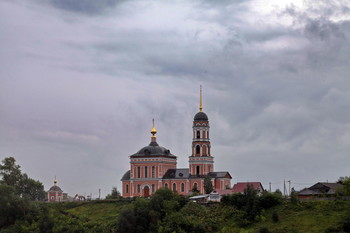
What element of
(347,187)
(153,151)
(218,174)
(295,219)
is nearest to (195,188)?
(218,174)

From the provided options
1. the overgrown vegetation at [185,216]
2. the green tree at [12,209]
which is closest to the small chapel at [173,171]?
the overgrown vegetation at [185,216]

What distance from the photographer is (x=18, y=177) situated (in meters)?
115

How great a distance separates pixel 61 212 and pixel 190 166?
71.6 ft

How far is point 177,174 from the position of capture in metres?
109

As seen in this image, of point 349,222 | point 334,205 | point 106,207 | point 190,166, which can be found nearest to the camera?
point 349,222

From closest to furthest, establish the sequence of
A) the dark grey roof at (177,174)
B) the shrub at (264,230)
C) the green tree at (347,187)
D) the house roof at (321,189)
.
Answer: the shrub at (264,230), the green tree at (347,187), the house roof at (321,189), the dark grey roof at (177,174)

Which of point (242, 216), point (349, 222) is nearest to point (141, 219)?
point (242, 216)

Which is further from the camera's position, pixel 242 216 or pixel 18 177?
pixel 18 177

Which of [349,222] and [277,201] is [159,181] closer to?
[277,201]

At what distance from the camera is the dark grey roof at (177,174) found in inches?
4267

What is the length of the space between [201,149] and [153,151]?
781 cm

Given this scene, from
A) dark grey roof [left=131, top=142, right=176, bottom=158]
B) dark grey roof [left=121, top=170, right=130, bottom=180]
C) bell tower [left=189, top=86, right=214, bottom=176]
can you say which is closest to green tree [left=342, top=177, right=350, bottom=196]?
bell tower [left=189, top=86, right=214, bottom=176]

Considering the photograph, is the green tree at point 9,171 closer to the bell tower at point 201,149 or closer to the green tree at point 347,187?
the bell tower at point 201,149

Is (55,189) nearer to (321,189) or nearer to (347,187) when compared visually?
(321,189)
